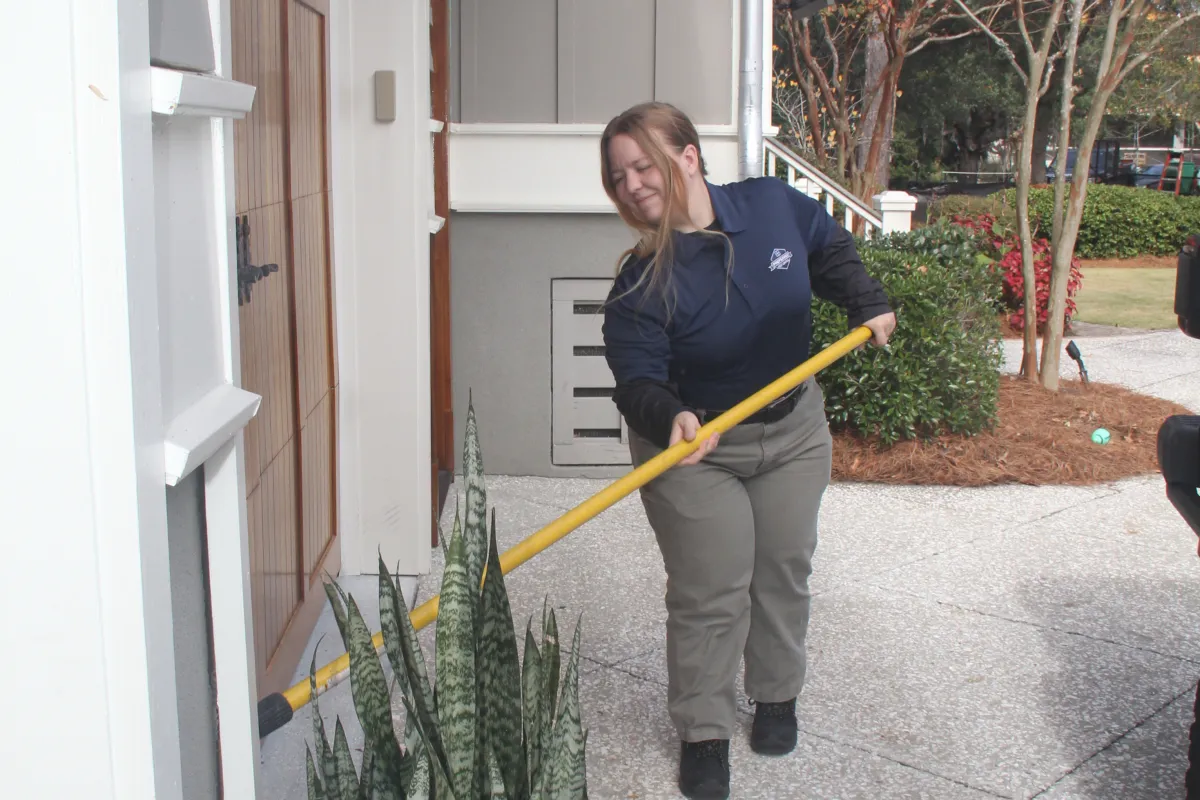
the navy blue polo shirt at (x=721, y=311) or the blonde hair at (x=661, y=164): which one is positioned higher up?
the blonde hair at (x=661, y=164)

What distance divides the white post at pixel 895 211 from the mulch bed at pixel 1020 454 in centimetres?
164

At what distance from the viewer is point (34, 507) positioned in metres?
1.46

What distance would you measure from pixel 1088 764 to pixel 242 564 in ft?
8.28

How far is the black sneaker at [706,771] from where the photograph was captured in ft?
10.8

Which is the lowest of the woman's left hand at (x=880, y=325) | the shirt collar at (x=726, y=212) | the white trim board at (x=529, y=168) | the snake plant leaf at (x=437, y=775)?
the snake plant leaf at (x=437, y=775)

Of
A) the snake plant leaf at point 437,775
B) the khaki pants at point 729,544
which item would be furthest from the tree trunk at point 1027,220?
the snake plant leaf at point 437,775

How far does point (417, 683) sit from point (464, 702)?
0.18 meters

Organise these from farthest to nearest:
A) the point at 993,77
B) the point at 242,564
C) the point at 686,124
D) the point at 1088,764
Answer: the point at 993,77 < the point at 1088,764 < the point at 686,124 < the point at 242,564

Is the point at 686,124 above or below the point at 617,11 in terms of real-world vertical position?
below

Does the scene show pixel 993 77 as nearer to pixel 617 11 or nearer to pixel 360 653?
pixel 617 11

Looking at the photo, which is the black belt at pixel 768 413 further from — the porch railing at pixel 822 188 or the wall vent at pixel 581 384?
the porch railing at pixel 822 188

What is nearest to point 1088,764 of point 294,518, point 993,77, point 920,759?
point 920,759

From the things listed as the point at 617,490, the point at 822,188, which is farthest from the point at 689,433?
the point at 822,188

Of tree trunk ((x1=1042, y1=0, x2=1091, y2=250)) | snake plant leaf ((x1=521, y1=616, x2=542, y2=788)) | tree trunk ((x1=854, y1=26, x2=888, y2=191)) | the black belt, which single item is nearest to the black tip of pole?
snake plant leaf ((x1=521, y1=616, x2=542, y2=788))
